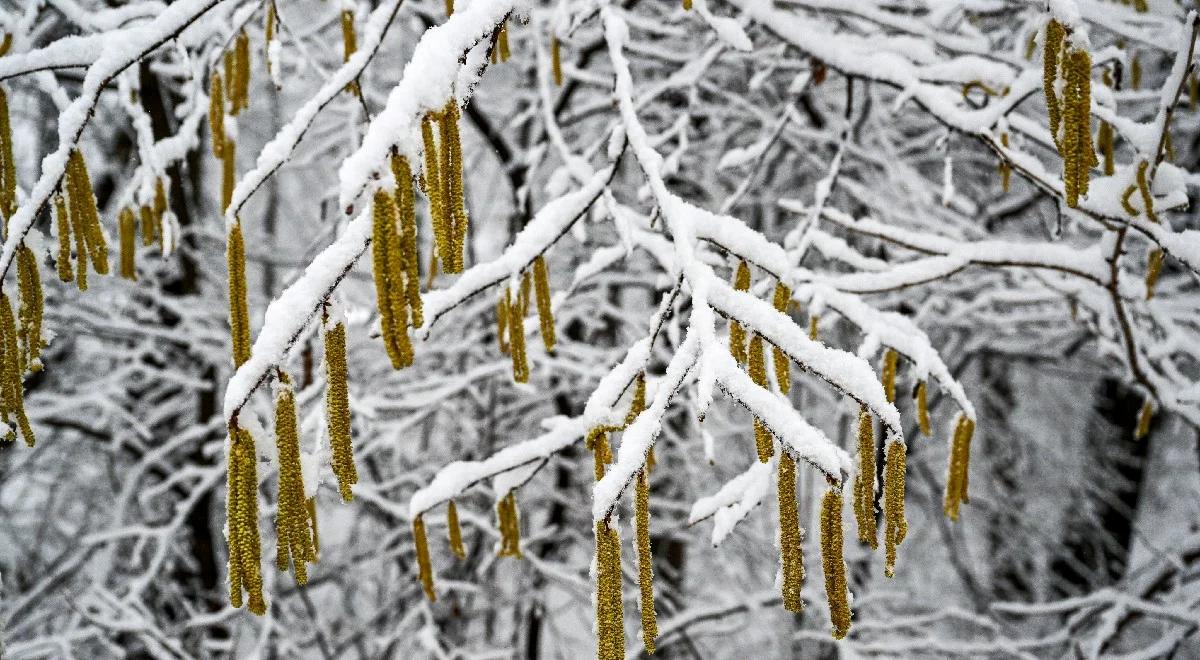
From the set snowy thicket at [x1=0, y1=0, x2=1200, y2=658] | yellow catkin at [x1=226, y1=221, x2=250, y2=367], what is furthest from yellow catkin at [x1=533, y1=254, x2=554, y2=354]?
yellow catkin at [x1=226, y1=221, x2=250, y2=367]

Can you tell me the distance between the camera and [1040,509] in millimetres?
6742

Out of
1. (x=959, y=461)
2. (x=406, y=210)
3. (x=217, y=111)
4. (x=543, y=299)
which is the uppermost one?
(x=217, y=111)

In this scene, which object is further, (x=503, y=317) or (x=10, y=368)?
(x=503, y=317)

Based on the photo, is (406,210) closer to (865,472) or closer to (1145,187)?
(865,472)

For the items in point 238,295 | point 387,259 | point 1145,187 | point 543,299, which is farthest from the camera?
point 1145,187

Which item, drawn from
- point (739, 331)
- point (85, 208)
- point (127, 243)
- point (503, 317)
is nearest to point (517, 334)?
point (503, 317)

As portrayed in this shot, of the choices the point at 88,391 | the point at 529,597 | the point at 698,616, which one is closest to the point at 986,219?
the point at 698,616

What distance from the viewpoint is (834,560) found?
96cm

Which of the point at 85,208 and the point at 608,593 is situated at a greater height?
the point at 85,208

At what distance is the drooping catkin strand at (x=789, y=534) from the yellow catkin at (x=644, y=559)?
0.16m

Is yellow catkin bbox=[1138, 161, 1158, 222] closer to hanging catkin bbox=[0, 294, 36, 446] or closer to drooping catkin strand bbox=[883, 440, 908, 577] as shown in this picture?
drooping catkin strand bbox=[883, 440, 908, 577]

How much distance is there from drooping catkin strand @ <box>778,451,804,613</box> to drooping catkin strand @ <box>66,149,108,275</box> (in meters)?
1.09

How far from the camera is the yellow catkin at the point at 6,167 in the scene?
4.12 ft

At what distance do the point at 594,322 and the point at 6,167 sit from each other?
264 cm
